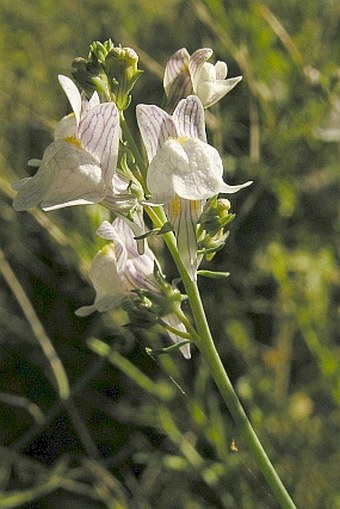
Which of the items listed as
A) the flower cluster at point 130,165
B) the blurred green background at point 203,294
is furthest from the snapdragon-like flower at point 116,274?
the blurred green background at point 203,294

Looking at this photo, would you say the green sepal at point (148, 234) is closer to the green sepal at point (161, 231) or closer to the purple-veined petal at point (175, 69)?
the green sepal at point (161, 231)

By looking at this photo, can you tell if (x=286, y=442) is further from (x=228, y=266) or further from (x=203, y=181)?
(x=203, y=181)

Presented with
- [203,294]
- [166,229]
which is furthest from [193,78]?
[203,294]

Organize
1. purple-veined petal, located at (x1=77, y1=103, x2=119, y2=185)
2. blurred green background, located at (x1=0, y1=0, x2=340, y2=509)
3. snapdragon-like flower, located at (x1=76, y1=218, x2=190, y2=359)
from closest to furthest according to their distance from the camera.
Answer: purple-veined petal, located at (x1=77, y1=103, x2=119, y2=185), snapdragon-like flower, located at (x1=76, y1=218, x2=190, y2=359), blurred green background, located at (x1=0, y1=0, x2=340, y2=509)

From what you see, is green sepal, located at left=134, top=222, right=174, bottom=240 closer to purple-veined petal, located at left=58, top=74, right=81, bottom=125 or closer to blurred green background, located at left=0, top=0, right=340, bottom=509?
purple-veined petal, located at left=58, top=74, right=81, bottom=125

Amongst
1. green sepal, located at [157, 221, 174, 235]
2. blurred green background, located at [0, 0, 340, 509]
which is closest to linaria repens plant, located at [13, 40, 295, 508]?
green sepal, located at [157, 221, 174, 235]

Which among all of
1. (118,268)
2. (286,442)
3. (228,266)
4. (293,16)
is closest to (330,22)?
(293,16)
